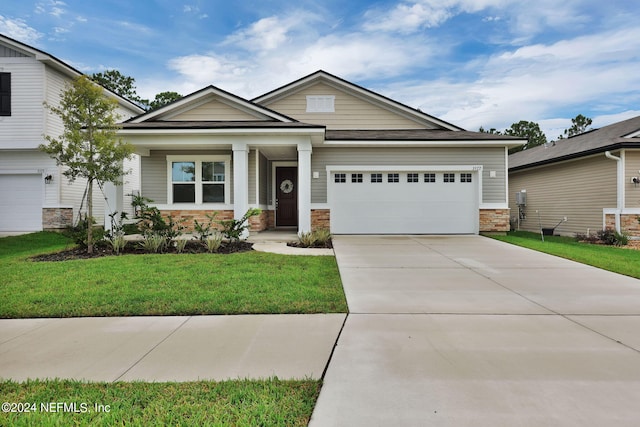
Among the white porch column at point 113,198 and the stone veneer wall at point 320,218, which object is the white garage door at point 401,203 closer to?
the stone veneer wall at point 320,218

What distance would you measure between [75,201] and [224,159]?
24.6 ft

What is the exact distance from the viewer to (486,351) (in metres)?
3.17

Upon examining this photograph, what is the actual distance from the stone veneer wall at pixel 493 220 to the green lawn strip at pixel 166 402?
11.6m

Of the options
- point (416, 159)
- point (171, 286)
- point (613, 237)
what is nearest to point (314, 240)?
point (171, 286)

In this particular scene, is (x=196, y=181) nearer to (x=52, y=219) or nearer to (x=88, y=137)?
(x=88, y=137)

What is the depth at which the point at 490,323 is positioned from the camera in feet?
12.7

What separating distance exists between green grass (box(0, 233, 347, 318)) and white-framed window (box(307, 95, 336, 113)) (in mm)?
8551

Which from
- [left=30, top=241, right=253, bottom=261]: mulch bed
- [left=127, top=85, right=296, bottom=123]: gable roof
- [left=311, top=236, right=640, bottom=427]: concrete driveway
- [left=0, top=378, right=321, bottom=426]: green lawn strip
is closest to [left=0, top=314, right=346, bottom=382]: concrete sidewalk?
[left=0, top=378, right=321, bottom=426]: green lawn strip

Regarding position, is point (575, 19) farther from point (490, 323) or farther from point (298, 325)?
point (298, 325)

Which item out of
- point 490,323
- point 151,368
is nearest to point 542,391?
point 490,323

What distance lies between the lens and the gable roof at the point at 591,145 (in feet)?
38.9

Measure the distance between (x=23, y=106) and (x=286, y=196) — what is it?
10458 millimetres

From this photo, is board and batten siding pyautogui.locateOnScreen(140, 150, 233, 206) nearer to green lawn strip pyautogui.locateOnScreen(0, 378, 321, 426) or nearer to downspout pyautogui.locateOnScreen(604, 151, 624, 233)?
green lawn strip pyautogui.locateOnScreen(0, 378, 321, 426)

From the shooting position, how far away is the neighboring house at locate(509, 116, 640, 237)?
11.7 m
